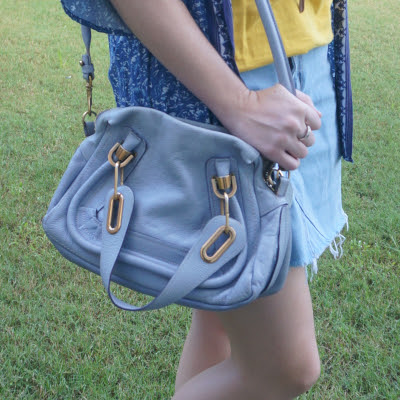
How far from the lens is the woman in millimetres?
1017

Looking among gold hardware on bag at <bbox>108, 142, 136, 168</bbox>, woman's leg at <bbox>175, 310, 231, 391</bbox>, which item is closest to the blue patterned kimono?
gold hardware on bag at <bbox>108, 142, 136, 168</bbox>

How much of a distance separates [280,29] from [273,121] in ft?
0.76

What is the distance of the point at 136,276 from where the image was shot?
43.4 inches

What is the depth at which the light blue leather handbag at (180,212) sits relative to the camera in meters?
1.04

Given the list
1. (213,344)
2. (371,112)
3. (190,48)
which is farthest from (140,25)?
(371,112)

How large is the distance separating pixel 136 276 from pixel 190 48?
1.34ft

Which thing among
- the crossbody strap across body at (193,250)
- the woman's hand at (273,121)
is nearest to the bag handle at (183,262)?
the crossbody strap across body at (193,250)

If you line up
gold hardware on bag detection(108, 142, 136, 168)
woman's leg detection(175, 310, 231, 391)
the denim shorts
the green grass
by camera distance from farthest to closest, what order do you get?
the green grass < woman's leg detection(175, 310, 231, 391) < the denim shorts < gold hardware on bag detection(108, 142, 136, 168)

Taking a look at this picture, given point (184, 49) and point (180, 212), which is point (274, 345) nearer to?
point (180, 212)

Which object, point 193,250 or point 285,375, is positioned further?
point 285,375

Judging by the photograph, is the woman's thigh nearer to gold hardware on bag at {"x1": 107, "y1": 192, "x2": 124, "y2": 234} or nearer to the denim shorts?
the denim shorts

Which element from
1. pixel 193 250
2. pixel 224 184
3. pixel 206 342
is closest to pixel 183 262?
pixel 193 250

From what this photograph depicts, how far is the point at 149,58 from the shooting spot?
3.64ft

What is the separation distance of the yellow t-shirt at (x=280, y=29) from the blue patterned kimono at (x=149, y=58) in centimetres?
4
